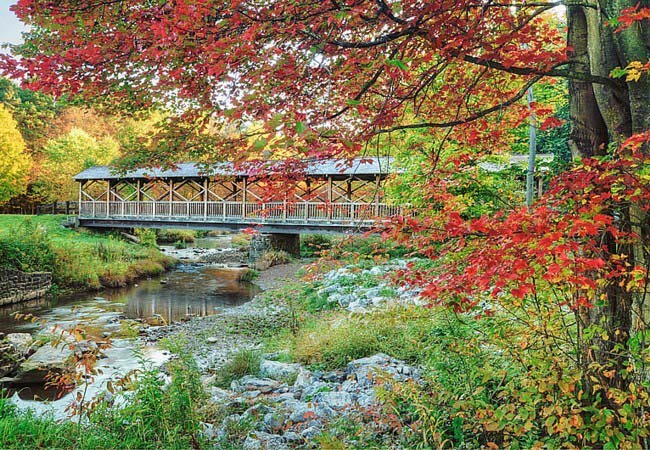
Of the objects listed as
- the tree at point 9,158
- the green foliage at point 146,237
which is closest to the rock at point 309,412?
the green foliage at point 146,237

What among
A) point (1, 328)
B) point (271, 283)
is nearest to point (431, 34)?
point (1, 328)

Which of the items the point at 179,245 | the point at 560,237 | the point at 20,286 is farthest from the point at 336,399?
the point at 179,245

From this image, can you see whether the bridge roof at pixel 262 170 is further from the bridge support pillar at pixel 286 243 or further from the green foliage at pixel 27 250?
the bridge support pillar at pixel 286 243

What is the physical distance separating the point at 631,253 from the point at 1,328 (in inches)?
407

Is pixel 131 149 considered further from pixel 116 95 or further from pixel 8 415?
pixel 8 415

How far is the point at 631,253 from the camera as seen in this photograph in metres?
2.63

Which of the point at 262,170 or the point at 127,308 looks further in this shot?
the point at 127,308

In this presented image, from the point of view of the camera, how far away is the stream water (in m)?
6.88

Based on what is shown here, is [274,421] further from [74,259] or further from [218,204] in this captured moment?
[218,204]

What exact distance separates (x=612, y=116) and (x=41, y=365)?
7.23 m

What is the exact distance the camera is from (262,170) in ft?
10.7

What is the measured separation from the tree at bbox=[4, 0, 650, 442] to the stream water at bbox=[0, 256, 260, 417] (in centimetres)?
392

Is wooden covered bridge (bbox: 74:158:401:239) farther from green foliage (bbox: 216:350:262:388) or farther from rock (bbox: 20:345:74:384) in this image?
green foliage (bbox: 216:350:262:388)

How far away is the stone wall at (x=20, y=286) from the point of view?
1091 cm
